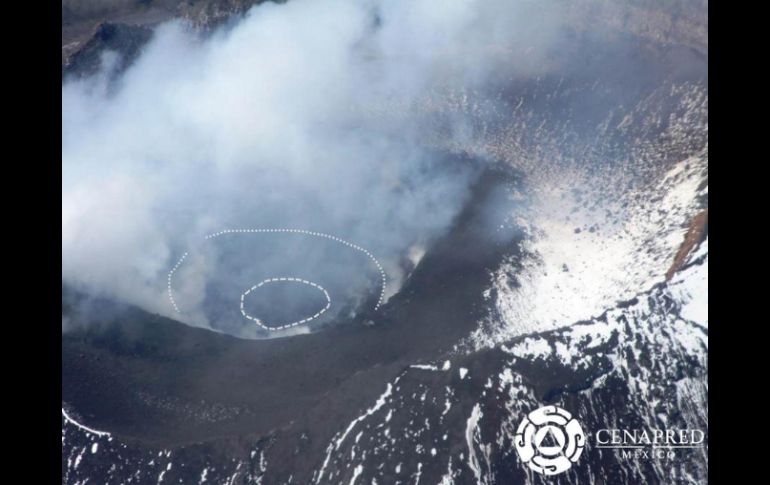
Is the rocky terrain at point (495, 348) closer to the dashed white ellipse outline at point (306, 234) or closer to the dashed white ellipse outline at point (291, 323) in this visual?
the dashed white ellipse outline at point (306, 234)

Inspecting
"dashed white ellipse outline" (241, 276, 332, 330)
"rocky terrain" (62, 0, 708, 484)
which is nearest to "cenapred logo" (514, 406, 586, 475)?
"rocky terrain" (62, 0, 708, 484)

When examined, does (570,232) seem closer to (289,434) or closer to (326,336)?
(326,336)

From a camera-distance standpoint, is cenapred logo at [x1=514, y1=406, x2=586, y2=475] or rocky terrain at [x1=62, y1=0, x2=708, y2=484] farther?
rocky terrain at [x1=62, y1=0, x2=708, y2=484]

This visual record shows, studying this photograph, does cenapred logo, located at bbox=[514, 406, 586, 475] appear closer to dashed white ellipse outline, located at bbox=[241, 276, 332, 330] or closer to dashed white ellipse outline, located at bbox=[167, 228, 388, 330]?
dashed white ellipse outline, located at bbox=[167, 228, 388, 330]

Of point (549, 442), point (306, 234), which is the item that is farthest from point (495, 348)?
point (306, 234)

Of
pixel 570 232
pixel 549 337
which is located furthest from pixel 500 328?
pixel 570 232

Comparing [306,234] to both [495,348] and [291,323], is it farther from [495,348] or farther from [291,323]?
[495,348]

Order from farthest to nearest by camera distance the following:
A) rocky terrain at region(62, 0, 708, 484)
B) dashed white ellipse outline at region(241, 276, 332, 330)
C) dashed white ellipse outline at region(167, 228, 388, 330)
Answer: dashed white ellipse outline at region(167, 228, 388, 330) < dashed white ellipse outline at region(241, 276, 332, 330) < rocky terrain at region(62, 0, 708, 484)

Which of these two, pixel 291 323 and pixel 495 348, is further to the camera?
pixel 291 323

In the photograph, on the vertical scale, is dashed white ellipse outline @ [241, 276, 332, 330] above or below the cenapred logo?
above
